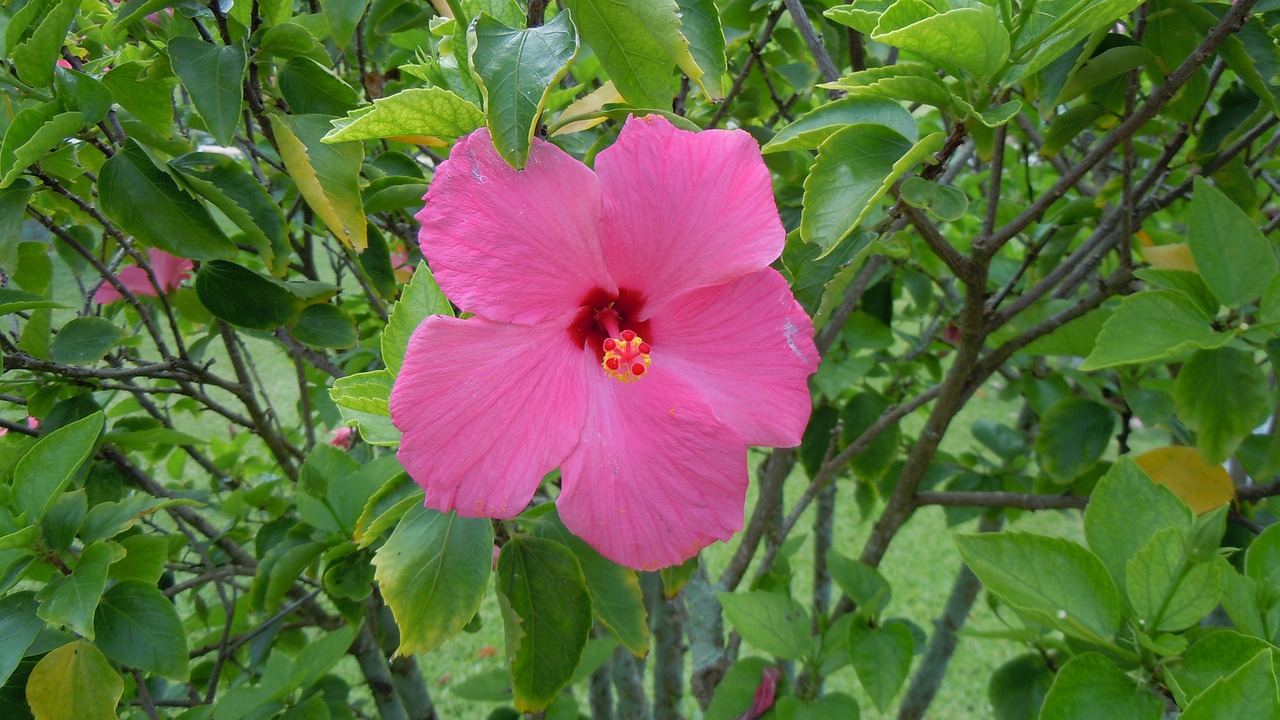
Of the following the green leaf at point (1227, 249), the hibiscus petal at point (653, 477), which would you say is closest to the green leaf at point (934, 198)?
the hibiscus petal at point (653, 477)

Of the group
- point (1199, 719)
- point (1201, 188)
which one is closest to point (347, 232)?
point (1199, 719)

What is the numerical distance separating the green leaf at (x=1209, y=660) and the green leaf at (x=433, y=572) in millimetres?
721

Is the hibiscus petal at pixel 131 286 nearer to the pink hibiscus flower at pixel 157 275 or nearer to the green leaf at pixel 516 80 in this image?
the pink hibiscus flower at pixel 157 275

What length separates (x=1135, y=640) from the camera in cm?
94

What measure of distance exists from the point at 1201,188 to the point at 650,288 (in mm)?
848

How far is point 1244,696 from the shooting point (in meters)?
0.71

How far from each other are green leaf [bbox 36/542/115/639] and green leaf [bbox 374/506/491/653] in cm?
37

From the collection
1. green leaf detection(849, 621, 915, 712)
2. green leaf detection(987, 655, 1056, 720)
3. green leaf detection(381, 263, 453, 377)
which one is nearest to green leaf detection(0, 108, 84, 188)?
green leaf detection(381, 263, 453, 377)

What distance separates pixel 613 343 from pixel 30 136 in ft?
2.29

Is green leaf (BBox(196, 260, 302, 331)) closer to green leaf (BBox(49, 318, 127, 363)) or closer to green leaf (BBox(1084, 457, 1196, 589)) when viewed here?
green leaf (BBox(49, 318, 127, 363))

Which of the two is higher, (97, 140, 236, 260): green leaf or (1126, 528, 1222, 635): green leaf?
(97, 140, 236, 260): green leaf

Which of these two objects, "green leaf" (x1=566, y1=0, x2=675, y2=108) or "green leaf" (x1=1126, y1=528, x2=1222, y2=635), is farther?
"green leaf" (x1=1126, y1=528, x2=1222, y2=635)

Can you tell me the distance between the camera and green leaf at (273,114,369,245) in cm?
95

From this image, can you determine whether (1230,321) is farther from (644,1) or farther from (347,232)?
(347,232)
